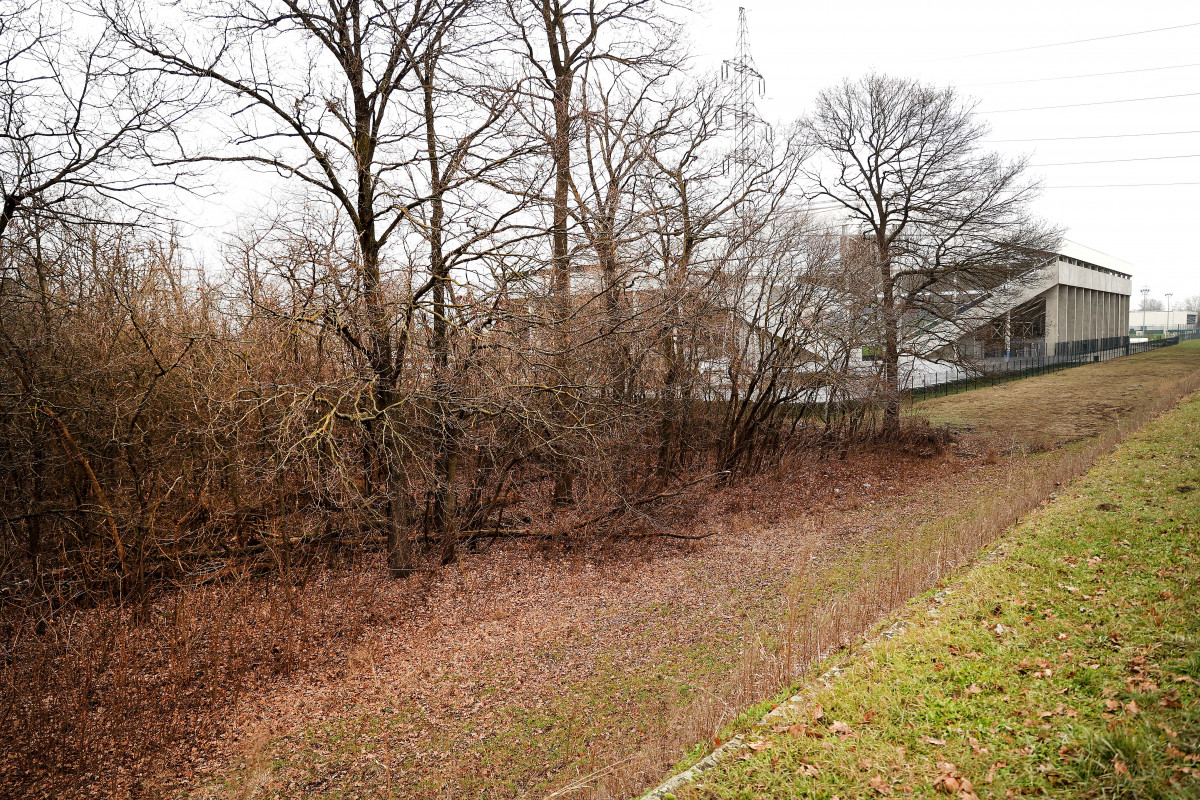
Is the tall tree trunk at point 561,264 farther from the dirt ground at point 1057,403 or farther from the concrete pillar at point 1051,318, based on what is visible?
the concrete pillar at point 1051,318

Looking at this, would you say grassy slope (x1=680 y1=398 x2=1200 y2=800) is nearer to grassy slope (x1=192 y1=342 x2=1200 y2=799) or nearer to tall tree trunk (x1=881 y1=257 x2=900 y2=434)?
grassy slope (x1=192 y1=342 x2=1200 y2=799)

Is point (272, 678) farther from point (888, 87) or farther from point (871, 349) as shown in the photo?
point (888, 87)

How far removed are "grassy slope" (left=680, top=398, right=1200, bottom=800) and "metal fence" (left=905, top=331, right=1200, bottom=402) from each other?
48.9 feet

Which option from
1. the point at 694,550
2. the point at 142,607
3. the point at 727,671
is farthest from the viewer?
the point at 694,550

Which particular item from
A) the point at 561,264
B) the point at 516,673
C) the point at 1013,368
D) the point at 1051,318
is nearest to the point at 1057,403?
the point at 1013,368

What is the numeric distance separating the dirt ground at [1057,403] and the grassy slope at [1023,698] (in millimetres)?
15461

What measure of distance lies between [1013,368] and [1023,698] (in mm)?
37713

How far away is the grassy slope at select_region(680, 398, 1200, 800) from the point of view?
3732 mm

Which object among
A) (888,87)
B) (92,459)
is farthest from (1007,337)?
(92,459)

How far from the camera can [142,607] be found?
26.5ft

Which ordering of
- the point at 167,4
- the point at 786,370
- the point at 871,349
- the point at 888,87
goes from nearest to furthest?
1. the point at 167,4
2. the point at 786,370
3. the point at 871,349
4. the point at 888,87

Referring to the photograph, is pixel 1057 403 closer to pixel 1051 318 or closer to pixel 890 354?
pixel 890 354

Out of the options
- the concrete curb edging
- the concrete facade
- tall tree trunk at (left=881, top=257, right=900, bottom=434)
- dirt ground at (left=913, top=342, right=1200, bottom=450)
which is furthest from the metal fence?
the concrete curb edging

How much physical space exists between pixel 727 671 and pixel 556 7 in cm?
1308
